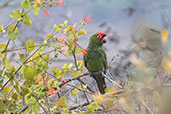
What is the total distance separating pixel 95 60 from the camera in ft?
8.21

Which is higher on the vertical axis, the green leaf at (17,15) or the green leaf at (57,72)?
the green leaf at (17,15)

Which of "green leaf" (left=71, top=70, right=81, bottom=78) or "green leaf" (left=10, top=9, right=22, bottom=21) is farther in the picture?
"green leaf" (left=71, top=70, right=81, bottom=78)

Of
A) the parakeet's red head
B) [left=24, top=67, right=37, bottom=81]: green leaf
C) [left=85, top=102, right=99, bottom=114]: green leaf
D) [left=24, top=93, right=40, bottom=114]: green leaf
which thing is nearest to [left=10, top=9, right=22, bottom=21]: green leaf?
[left=24, top=67, right=37, bottom=81]: green leaf

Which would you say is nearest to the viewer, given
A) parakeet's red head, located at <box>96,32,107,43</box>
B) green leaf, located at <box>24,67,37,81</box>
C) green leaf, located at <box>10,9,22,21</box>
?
green leaf, located at <box>10,9,22,21</box>

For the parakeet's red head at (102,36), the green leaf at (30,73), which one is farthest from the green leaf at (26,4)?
the parakeet's red head at (102,36)

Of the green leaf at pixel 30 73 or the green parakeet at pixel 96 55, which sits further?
the green parakeet at pixel 96 55

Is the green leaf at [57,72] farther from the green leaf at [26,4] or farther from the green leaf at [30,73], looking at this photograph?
the green leaf at [26,4]

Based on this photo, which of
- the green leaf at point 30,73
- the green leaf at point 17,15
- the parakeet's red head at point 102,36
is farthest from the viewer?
the parakeet's red head at point 102,36

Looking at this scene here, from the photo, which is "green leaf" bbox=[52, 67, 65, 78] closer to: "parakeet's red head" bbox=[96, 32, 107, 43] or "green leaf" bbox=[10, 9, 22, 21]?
"green leaf" bbox=[10, 9, 22, 21]

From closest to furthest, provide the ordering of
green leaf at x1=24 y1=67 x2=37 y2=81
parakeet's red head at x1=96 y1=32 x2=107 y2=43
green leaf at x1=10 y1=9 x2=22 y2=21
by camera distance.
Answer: green leaf at x1=10 y1=9 x2=22 y2=21 < green leaf at x1=24 y1=67 x2=37 y2=81 < parakeet's red head at x1=96 y1=32 x2=107 y2=43

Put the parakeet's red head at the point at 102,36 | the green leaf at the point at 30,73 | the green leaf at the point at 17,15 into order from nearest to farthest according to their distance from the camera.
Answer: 1. the green leaf at the point at 17,15
2. the green leaf at the point at 30,73
3. the parakeet's red head at the point at 102,36

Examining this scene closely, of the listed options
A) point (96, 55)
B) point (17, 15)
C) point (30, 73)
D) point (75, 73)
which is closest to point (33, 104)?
point (30, 73)

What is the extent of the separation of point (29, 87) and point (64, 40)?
11.9 inches

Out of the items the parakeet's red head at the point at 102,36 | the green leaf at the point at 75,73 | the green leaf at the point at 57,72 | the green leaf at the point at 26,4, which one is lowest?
the green leaf at the point at 75,73
